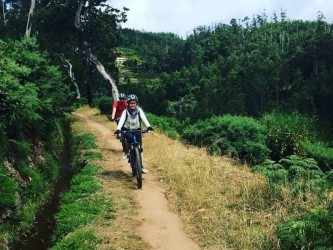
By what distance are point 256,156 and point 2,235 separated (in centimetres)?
1262

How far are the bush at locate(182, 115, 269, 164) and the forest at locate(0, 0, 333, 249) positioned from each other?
5 centimetres

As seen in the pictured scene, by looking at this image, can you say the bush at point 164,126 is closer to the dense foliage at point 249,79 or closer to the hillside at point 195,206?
the hillside at point 195,206

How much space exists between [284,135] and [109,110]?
1308 cm

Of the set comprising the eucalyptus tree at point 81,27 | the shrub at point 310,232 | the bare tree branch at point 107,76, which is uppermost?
the eucalyptus tree at point 81,27

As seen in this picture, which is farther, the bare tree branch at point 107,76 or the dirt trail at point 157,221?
the bare tree branch at point 107,76

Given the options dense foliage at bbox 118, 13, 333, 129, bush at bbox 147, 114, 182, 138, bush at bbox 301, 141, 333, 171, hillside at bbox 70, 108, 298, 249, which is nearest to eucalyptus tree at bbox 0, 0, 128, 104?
bush at bbox 147, 114, 182, 138

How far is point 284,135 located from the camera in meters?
22.9

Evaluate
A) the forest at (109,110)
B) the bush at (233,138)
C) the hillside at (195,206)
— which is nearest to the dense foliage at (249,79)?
the forest at (109,110)

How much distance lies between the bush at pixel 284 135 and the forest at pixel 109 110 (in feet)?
0.20

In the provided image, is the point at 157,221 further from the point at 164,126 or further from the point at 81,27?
the point at 81,27

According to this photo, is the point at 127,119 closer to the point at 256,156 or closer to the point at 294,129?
the point at 256,156

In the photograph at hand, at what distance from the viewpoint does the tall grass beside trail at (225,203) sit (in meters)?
6.63

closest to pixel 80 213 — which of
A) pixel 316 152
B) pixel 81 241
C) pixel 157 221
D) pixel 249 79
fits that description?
pixel 81 241

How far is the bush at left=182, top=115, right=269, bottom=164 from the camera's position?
18.2 metres
